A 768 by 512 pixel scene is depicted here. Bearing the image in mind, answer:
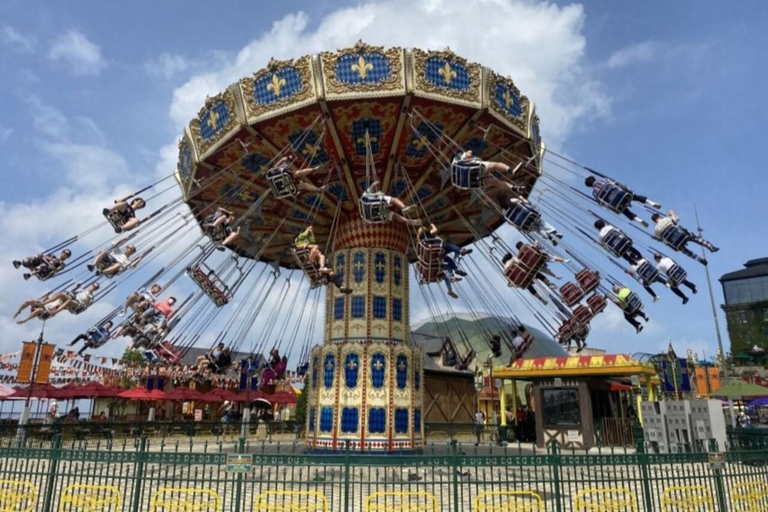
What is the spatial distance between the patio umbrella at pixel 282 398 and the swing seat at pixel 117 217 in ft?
64.9

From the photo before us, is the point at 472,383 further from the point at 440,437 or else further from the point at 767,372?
the point at 767,372

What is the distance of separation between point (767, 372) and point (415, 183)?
159ft

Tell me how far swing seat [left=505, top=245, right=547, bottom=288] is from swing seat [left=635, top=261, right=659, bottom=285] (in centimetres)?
245

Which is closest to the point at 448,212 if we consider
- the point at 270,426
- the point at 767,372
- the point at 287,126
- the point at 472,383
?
the point at 287,126

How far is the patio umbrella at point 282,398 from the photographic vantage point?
105ft

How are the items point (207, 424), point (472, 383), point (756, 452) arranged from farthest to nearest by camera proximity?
point (472, 383)
point (207, 424)
point (756, 452)

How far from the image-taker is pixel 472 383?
31.1 metres

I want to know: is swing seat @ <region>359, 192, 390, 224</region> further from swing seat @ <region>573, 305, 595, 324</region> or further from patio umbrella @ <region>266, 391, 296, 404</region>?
patio umbrella @ <region>266, 391, 296, 404</region>

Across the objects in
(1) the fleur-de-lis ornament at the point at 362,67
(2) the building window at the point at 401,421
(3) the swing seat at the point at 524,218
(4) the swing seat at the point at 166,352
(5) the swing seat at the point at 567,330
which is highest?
(1) the fleur-de-lis ornament at the point at 362,67

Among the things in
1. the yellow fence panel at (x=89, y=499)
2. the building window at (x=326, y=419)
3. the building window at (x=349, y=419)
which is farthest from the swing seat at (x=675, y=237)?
the yellow fence panel at (x=89, y=499)

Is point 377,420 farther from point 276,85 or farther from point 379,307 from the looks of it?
point 276,85

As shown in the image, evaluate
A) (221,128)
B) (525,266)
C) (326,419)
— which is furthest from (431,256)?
(221,128)

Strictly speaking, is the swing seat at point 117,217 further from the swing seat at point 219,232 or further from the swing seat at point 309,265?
the swing seat at point 309,265

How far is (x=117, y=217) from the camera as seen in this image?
13.7m
